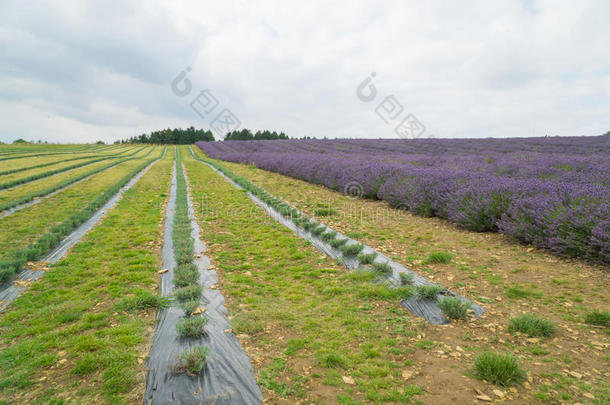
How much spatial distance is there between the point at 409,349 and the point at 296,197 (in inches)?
328

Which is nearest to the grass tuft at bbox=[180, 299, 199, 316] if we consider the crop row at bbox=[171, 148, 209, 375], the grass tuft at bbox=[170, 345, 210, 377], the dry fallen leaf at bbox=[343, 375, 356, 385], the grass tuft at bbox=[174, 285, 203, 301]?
the crop row at bbox=[171, 148, 209, 375]

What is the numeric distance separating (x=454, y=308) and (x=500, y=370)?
918 millimetres

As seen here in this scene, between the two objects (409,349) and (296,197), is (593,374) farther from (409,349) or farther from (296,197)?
(296,197)

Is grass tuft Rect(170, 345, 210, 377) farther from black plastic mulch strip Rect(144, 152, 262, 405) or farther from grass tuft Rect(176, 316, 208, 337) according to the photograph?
grass tuft Rect(176, 316, 208, 337)

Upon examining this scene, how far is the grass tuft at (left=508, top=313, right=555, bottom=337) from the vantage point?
2.79m

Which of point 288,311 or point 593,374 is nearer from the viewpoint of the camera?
point 593,374

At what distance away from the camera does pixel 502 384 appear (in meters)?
2.21

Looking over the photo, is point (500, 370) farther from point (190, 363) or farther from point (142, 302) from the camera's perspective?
point (142, 302)

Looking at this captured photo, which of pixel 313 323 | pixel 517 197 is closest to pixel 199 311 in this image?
pixel 313 323

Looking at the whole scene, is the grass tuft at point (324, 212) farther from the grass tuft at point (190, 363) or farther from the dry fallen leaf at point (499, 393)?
the dry fallen leaf at point (499, 393)

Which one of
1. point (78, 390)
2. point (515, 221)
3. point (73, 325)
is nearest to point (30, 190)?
point (73, 325)

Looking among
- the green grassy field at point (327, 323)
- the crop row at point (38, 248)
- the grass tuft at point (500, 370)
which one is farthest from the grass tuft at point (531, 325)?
the crop row at point (38, 248)

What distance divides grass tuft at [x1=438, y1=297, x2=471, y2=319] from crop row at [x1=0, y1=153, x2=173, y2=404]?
2.91m

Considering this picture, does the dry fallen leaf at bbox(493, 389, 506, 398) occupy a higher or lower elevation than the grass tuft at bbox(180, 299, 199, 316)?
higher
